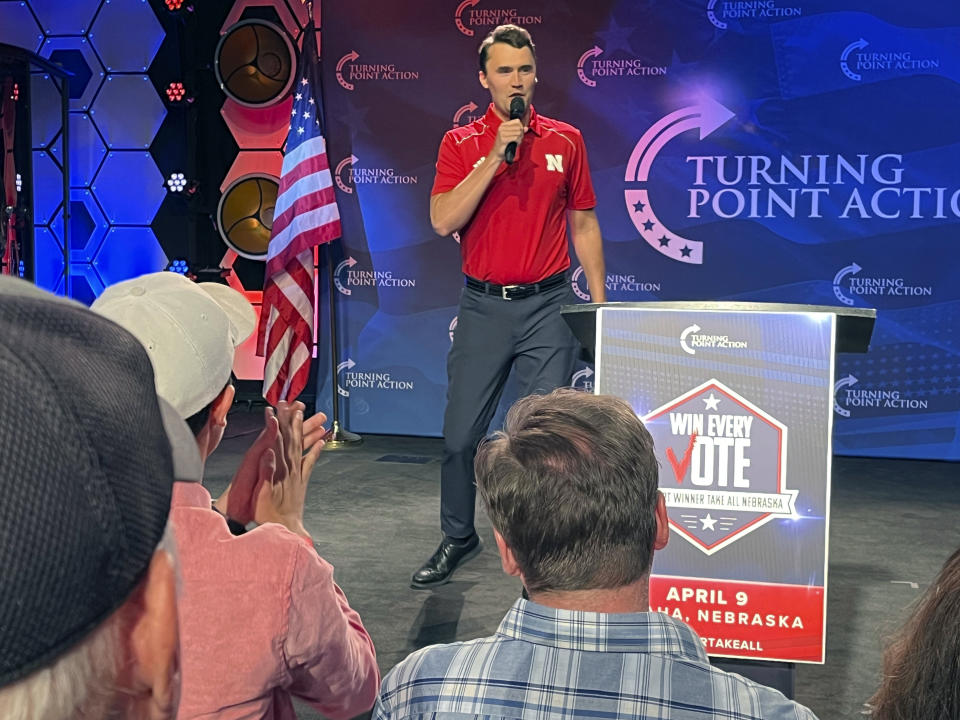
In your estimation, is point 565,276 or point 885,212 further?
point 885,212

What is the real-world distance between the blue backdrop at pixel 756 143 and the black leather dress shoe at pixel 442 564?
2.28m

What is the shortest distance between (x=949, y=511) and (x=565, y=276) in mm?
2018

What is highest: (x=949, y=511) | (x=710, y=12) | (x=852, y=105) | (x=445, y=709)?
(x=710, y=12)

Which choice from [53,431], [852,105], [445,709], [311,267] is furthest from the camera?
[311,267]

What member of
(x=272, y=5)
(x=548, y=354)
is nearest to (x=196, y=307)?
(x=548, y=354)

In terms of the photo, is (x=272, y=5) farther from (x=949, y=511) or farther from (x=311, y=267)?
(x=949, y=511)

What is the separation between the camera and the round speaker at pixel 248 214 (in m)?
6.23

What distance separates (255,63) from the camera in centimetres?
614

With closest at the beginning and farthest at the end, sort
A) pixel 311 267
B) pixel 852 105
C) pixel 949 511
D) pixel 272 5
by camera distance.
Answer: pixel 949 511 → pixel 852 105 → pixel 311 267 → pixel 272 5

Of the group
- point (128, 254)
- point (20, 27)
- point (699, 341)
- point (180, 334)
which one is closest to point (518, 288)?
point (699, 341)

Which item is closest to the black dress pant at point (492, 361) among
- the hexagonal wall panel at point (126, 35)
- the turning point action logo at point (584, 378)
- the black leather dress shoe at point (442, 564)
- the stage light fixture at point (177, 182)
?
the black leather dress shoe at point (442, 564)

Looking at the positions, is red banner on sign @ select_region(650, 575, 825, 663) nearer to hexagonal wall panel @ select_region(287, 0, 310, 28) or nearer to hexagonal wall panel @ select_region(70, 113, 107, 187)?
hexagonal wall panel @ select_region(287, 0, 310, 28)

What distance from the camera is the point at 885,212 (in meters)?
5.15

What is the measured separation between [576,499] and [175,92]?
5722 mm
